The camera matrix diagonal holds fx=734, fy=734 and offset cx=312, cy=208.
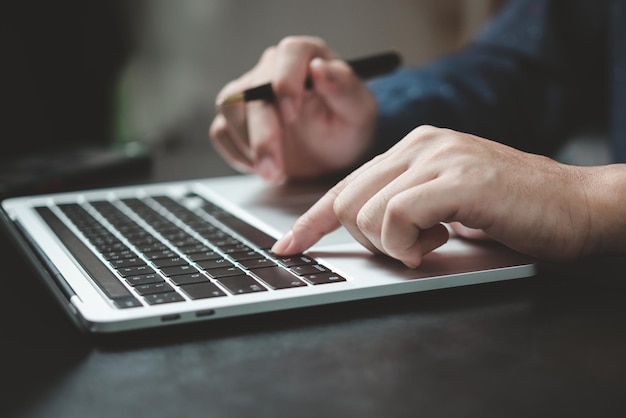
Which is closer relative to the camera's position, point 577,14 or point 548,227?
point 548,227

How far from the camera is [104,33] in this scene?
131 cm

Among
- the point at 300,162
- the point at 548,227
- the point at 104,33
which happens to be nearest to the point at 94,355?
the point at 548,227

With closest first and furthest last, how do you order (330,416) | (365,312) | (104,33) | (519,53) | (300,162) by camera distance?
(330,416) < (365,312) < (300,162) < (519,53) < (104,33)

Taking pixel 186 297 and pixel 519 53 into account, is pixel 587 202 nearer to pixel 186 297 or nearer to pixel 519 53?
pixel 186 297

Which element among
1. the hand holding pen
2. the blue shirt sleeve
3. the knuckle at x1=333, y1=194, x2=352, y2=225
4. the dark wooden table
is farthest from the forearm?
the blue shirt sleeve

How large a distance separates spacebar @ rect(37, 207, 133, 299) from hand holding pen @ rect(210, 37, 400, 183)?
217mm

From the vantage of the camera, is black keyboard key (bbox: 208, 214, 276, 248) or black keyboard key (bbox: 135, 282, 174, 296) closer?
black keyboard key (bbox: 135, 282, 174, 296)

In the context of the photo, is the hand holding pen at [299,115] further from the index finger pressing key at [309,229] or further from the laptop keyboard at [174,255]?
the index finger pressing key at [309,229]

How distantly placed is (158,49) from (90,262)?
1019 mm

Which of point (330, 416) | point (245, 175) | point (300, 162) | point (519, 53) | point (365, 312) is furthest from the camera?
point (519, 53)

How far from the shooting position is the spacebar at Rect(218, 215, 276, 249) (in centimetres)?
48

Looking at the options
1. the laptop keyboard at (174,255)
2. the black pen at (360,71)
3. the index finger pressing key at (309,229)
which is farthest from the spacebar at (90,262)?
the black pen at (360,71)

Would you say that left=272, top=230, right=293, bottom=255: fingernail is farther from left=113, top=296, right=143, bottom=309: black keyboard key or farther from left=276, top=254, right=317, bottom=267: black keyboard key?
left=113, top=296, right=143, bottom=309: black keyboard key

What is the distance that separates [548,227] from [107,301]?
0.23 m
